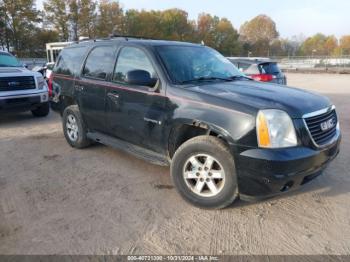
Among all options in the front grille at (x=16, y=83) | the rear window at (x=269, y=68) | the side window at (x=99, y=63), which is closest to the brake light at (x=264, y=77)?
the rear window at (x=269, y=68)

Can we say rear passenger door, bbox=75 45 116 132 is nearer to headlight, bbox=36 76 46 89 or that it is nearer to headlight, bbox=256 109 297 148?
headlight, bbox=256 109 297 148

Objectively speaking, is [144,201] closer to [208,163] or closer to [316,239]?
[208,163]

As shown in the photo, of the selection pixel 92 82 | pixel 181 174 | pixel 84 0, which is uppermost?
pixel 84 0

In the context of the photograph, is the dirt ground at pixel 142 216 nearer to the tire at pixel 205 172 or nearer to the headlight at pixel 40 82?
the tire at pixel 205 172

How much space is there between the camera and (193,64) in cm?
444

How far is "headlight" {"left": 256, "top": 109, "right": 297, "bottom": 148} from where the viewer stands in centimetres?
320

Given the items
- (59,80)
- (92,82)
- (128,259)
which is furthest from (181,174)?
(59,80)

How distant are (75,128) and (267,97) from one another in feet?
11.5

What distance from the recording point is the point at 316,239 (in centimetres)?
309

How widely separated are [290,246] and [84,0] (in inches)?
1892

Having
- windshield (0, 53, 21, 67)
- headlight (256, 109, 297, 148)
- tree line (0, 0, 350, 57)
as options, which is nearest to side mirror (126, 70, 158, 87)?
headlight (256, 109, 297, 148)

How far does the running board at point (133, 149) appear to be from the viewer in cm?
417

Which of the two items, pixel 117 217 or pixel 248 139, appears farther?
pixel 117 217

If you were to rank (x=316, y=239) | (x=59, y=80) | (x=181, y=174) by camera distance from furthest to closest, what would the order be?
(x=59, y=80)
(x=181, y=174)
(x=316, y=239)
